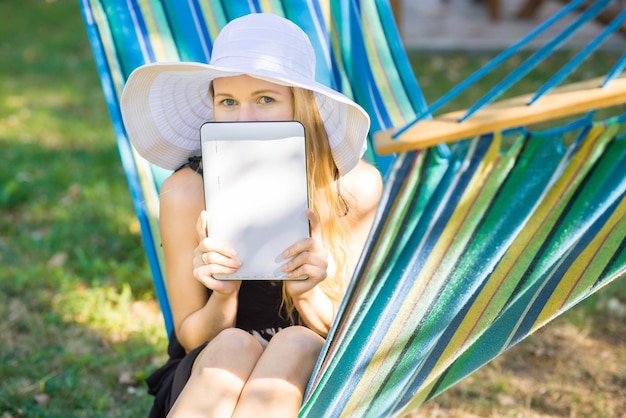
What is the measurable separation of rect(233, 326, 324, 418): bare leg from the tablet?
0.13 m

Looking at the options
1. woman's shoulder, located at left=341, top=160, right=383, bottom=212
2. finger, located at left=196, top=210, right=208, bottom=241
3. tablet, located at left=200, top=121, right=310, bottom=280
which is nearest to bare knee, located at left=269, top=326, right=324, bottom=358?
tablet, located at left=200, top=121, right=310, bottom=280

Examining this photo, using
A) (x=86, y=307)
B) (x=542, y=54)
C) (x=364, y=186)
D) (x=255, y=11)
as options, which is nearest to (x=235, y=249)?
(x=364, y=186)

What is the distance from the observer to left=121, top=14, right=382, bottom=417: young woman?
5.31 ft

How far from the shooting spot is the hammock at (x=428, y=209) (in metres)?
1.56

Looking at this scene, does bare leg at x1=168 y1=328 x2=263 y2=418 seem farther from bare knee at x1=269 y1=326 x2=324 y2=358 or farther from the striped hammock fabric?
the striped hammock fabric

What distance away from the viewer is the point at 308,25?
240 cm

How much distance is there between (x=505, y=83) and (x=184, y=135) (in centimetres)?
73

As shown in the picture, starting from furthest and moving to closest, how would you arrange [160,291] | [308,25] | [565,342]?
1. [565,342]
2. [308,25]
3. [160,291]

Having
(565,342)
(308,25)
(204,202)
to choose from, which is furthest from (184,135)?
(565,342)

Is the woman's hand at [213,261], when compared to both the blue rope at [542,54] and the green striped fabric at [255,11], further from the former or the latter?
the blue rope at [542,54]

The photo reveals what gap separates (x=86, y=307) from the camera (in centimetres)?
286

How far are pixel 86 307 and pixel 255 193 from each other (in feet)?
4.58

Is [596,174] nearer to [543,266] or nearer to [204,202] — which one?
[543,266]

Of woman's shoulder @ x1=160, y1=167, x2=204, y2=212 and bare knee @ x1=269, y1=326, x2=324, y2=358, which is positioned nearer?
bare knee @ x1=269, y1=326, x2=324, y2=358
